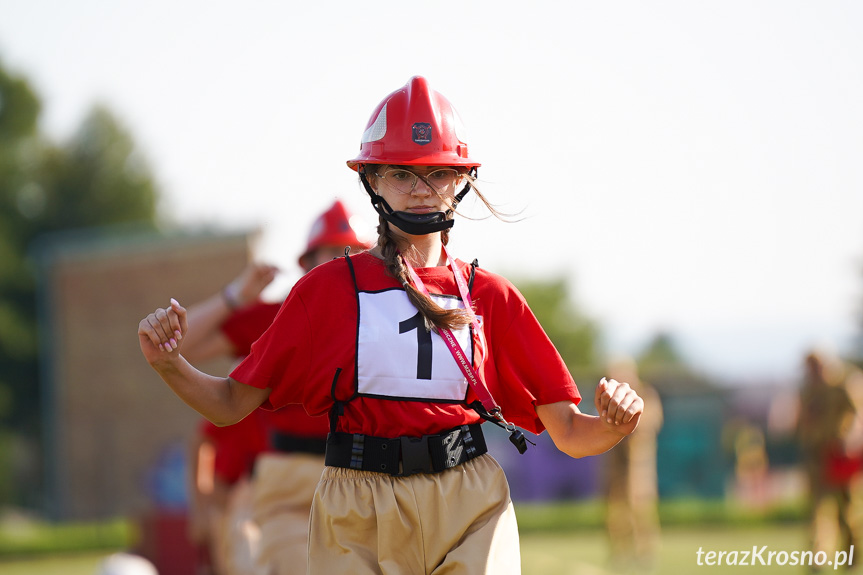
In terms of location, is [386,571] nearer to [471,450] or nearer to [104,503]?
[471,450]

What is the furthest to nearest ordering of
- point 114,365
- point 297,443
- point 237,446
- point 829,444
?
point 114,365 → point 829,444 → point 237,446 → point 297,443

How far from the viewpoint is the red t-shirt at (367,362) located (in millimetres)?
3775

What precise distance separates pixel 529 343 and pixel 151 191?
2260 inches

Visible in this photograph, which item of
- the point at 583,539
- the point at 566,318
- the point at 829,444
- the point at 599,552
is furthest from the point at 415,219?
the point at 566,318

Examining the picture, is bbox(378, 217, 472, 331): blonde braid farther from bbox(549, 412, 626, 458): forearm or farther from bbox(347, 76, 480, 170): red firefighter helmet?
bbox(549, 412, 626, 458): forearm

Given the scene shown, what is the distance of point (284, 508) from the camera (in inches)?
246

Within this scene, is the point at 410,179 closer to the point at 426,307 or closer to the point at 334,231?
the point at 426,307

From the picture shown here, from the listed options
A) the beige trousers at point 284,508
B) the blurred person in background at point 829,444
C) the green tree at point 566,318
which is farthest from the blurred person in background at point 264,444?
the green tree at point 566,318

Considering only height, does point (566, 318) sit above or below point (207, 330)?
below

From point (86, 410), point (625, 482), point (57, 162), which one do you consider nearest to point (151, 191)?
point (57, 162)

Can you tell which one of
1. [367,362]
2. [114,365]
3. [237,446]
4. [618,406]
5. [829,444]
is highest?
[367,362]

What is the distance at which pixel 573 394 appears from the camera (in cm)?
396

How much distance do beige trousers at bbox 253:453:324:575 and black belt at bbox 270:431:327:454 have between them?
3 centimetres

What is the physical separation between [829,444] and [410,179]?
1068cm
